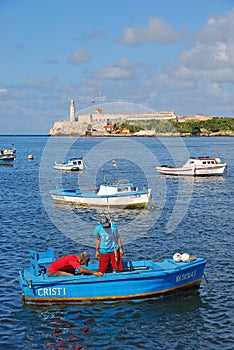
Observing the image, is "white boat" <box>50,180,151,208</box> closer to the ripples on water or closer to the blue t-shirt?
the ripples on water

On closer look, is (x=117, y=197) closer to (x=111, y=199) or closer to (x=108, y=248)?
(x=111, y=199)

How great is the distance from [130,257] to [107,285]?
6355mm

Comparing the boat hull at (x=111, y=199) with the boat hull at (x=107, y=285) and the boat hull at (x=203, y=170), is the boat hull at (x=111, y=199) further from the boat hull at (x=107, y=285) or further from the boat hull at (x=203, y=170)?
the boat hull at (x=203, y=170)

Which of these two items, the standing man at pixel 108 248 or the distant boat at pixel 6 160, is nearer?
the standing man at pixel 108 248

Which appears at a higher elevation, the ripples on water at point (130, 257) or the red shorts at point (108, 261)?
the red shorts at point (108, 261)

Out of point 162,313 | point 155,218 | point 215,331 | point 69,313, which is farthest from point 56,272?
point 155,218

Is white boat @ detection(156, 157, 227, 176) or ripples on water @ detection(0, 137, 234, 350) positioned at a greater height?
white boat @ detection(156, 157, 227, 176)

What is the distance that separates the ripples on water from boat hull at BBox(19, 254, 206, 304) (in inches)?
12.4

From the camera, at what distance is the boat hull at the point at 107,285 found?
1681 centimetres

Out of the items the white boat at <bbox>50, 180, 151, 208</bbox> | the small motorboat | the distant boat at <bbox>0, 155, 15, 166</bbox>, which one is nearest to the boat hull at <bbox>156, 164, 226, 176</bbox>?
the white boat at <bbox>50, 180, 151, 208</bbox>

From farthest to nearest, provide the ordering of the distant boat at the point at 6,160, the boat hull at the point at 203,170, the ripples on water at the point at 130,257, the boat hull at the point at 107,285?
1. the distant boat at the point at 6,160
2. the boat hull at the point at 203,170
3. the boat hull at the point at 107,285
4. the ripples on water at the point at 130,257

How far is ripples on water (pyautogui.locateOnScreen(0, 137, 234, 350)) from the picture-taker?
15172 millimetres

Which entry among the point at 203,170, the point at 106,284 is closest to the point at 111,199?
the point at 106,284

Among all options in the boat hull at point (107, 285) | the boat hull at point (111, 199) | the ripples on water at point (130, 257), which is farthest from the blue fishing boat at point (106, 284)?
the boat hull at point (111, 199)
